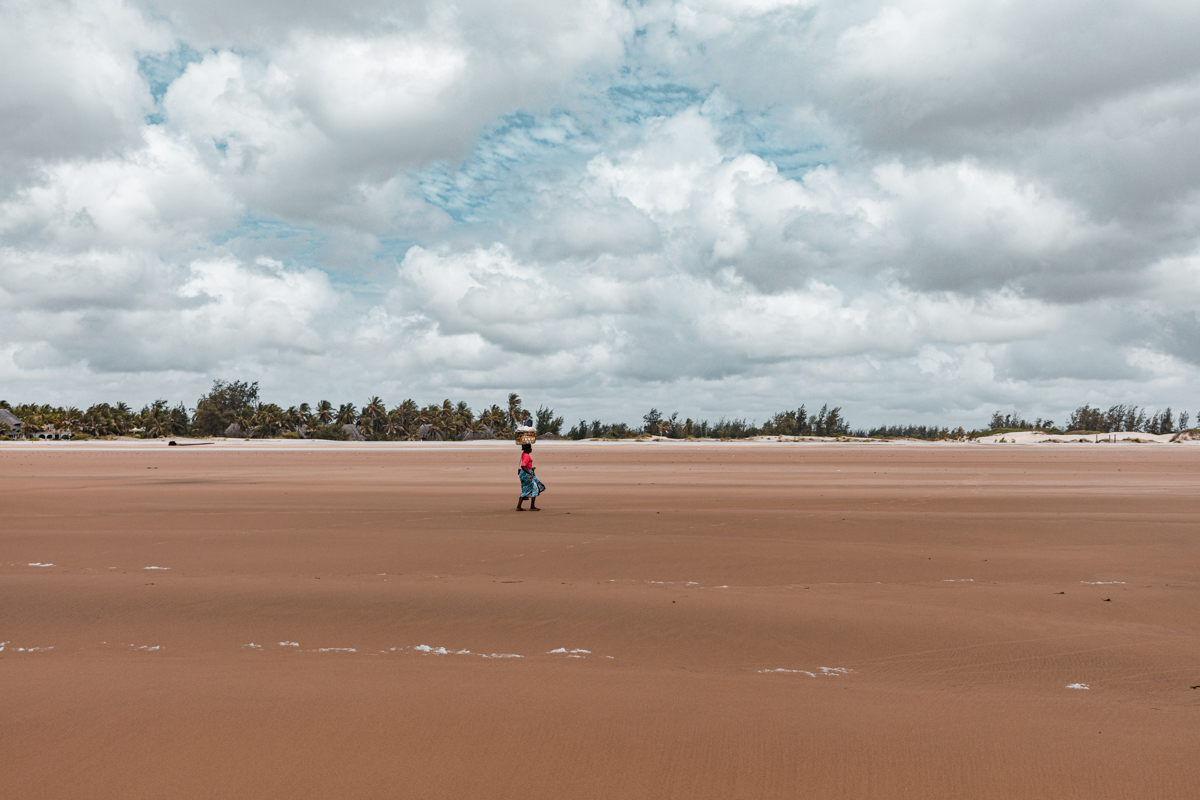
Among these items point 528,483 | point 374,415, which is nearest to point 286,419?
point 374,415

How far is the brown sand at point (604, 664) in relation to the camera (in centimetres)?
347

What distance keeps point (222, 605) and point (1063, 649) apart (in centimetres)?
730

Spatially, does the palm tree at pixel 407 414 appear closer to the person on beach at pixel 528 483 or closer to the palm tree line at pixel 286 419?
the palm tree line at pixel 286 419

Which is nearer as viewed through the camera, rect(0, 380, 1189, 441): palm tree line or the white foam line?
the white foam line

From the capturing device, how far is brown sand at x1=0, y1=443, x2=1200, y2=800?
11.4ft

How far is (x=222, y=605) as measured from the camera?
6695 mm

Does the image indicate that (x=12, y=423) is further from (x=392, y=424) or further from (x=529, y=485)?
(x=529, y=485)

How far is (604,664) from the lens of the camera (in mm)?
5023

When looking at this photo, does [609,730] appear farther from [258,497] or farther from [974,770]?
[258,497]

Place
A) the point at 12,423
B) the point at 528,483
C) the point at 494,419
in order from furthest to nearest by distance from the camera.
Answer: the point at 494,419
the point at 12,423
the point at 528,483

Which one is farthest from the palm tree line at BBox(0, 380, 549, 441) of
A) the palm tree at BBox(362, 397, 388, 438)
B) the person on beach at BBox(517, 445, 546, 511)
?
the person on beach at BBox(517, 445, 546, 511)

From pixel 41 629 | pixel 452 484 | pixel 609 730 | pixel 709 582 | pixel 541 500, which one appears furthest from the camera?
pixel 452 484

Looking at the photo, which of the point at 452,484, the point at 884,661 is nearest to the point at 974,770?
the point at 884,661

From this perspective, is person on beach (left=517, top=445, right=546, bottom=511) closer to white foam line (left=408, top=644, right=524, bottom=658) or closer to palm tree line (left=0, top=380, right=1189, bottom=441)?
white foam line (left=408, top=644, right=524, bottom=658)
